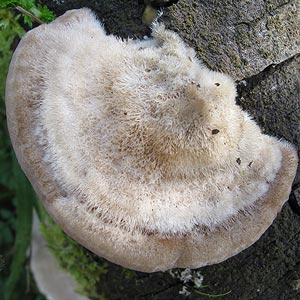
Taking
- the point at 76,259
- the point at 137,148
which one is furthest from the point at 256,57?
the point at 76,259

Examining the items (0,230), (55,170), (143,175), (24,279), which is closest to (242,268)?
(143,175)

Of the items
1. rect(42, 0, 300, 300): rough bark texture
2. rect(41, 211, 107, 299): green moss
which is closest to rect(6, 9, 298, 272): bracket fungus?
rect(42, 0, 300, 300): rough bark texture

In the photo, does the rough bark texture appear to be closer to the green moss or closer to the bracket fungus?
the bracket fungus

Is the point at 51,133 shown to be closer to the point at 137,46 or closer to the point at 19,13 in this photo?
the point at 137,46

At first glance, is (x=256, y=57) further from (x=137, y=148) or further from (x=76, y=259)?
(x=76, y=259)

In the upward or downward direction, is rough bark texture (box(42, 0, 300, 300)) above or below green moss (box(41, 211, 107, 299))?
above

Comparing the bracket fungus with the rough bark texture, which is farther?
the rough bark texture
